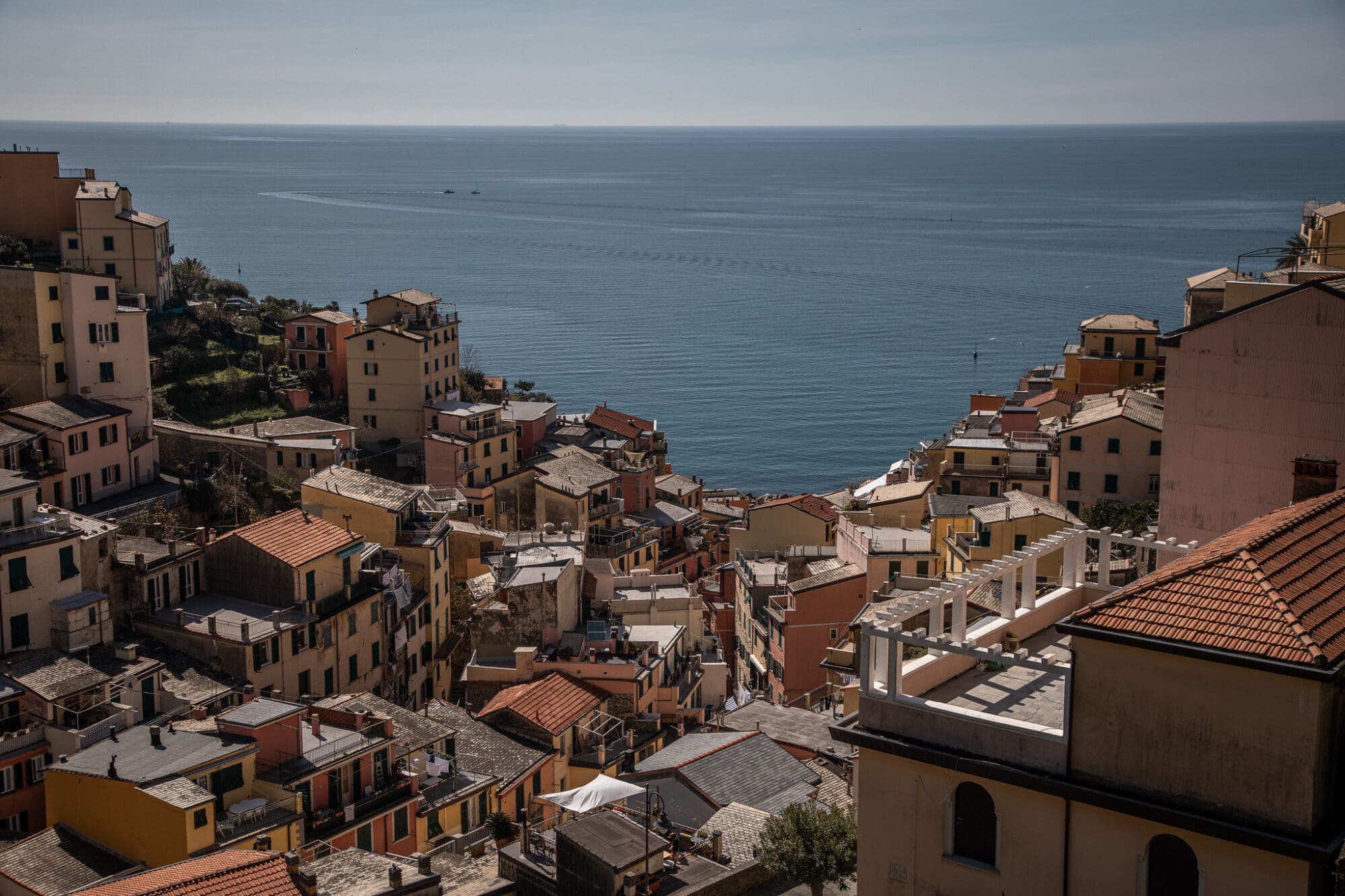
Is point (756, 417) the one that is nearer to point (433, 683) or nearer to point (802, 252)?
point (433, 683)

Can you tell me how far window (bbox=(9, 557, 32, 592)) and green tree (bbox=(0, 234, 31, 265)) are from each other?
22.8 metres

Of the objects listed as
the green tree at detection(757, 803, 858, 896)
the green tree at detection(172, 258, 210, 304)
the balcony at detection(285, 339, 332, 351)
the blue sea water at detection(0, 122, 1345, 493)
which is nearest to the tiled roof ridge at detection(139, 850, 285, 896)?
the green tree at detection(757, 803, 858, 896)

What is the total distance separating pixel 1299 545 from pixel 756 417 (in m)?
72.6

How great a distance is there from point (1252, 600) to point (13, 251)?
44654 mm

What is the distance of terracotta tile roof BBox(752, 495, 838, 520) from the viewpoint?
46.0 meters

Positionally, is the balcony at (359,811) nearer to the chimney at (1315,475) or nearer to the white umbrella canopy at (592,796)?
the white umbrella canopy at (592,796)

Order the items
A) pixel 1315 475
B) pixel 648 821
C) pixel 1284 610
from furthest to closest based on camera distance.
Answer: pixel 648 821, pixel 1315 475, pixel 1284 610

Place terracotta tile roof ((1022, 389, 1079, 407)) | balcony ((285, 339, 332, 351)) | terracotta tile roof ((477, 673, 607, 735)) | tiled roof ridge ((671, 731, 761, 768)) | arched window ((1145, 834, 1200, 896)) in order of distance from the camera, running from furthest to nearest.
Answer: balcony ((285, 339, 332, 351)), terracotta tile roof ((1022, 389, 1079, 407)), terracotta tile roof ((477, 673, 607, 735)), tiled roof ridge ((671, 731, 761, 768)), arched window ((1145, 834, 1200, 896))

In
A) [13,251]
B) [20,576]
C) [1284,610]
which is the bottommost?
[20,576]

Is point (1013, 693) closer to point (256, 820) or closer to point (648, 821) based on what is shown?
point (648, 821)

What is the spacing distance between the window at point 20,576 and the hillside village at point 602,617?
0.08 m

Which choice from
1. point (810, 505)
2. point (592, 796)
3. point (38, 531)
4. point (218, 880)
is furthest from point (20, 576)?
point (810, 505)

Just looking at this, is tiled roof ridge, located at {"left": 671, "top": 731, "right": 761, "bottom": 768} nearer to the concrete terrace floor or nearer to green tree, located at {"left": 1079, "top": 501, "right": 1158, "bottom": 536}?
the concrete terrace floor

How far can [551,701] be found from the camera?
26859mm
